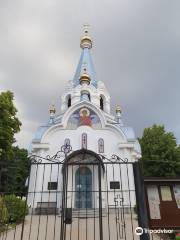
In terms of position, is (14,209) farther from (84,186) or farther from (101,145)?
(101,145)

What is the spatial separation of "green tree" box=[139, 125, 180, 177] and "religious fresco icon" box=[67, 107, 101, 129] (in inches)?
245

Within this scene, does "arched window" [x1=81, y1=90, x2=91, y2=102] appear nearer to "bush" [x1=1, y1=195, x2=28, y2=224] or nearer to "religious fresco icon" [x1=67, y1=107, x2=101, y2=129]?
"religious fresco icon" [x1=67, y1=107, x2=101, y2=129]

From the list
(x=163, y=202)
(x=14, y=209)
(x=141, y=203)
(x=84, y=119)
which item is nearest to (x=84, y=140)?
(x=84, y=119)

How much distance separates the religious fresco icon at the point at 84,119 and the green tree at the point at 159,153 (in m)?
6.21

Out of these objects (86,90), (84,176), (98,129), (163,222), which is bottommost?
(163,222)

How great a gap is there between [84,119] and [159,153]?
31.0ft

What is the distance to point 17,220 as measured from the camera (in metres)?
10.1

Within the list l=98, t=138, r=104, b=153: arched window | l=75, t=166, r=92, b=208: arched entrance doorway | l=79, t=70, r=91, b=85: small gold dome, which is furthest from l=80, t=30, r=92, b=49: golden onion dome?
l=75, t=166, r=92, b=208: arched entrance doorway

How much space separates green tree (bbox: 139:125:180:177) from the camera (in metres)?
20.4

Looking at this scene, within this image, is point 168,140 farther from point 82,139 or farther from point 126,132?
point 82,139

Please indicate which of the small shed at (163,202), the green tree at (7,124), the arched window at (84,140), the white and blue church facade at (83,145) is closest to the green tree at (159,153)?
the white and blue church facade at (83,145)

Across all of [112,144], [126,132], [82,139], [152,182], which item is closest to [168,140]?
[126,132]

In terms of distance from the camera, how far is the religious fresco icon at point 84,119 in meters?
17.0

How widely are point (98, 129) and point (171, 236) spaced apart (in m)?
10.8
